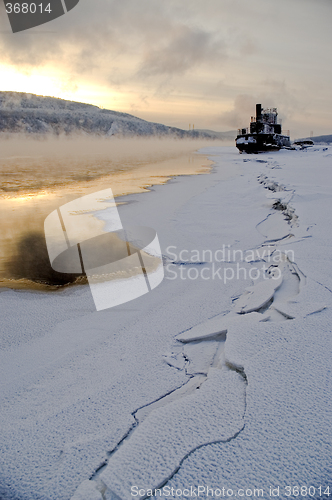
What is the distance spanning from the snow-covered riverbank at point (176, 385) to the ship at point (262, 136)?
27466 mm

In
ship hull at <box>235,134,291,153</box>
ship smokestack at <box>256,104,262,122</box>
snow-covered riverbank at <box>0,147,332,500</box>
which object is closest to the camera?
snow-covered riverbank at <box>0,147,332,500</box>

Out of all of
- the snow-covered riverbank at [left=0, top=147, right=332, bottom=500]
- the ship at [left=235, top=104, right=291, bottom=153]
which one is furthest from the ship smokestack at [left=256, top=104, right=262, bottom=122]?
the snow-covered riverbank at [left=0, top=147, right=332, bottom=500]

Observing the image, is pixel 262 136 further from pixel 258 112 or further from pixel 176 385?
pixel 176 385

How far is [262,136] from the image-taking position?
91.8ft

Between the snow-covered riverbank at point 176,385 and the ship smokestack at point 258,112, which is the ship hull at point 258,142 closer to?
the ship smokestack at point 258,112

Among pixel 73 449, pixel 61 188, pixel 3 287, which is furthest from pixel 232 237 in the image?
pixel 61 188

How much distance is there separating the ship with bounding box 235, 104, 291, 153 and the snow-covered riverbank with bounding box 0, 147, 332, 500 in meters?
27.5

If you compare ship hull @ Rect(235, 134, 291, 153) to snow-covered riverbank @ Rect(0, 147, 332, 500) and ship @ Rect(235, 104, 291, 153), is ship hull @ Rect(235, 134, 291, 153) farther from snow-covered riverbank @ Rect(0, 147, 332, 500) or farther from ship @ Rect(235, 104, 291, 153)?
snow-covered riverbank @ Rect(0, 147, 332, 500)

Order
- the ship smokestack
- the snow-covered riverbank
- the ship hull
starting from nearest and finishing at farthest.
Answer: the snow-covered riverbank
the ship hull
the ship smokestack

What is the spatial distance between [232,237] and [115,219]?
91.9 inches

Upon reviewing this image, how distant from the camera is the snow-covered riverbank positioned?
3.69 feet

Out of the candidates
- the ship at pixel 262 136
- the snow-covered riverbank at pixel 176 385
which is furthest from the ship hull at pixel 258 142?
the snow-covered riverbank at pixel 176 385

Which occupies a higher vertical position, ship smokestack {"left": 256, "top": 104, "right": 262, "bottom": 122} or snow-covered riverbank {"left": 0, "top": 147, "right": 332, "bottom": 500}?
ship smokestack {"left": 256, "top": 104, "right": 262, "bottom": 122}

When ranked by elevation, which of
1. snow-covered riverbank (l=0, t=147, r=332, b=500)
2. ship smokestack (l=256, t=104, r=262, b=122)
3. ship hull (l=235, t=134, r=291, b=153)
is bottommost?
snow-covered riverbank (l=0, t=147, r=332, b=500)
